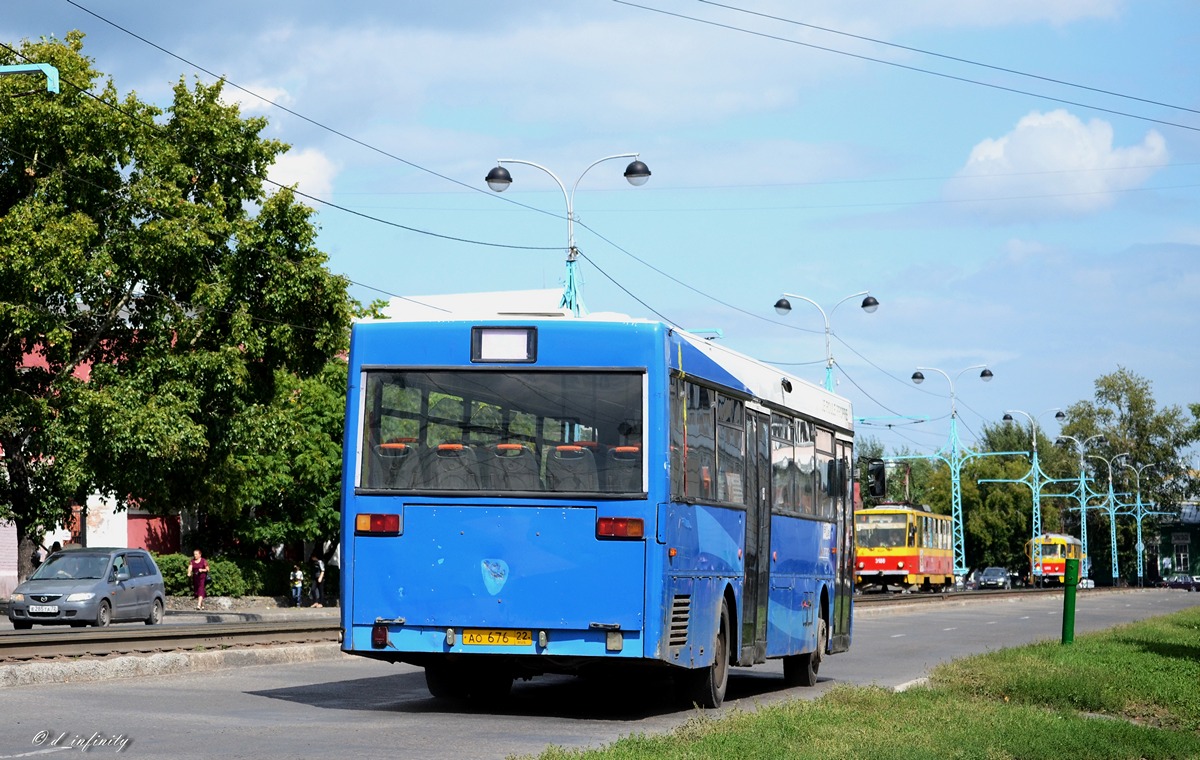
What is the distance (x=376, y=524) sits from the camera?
43.4 feet

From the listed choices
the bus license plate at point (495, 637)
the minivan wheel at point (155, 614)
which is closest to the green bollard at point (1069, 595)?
the bus license plate at point (495, 637)

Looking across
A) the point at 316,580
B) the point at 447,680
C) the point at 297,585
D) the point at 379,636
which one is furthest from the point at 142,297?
the point at 379,636

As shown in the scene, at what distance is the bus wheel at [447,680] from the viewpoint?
48.6 ft

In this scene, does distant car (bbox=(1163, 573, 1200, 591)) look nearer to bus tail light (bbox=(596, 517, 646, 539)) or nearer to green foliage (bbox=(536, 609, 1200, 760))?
green foliage (bbox=(536, 609, 1200, 760))

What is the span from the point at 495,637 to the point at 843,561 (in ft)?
26.7

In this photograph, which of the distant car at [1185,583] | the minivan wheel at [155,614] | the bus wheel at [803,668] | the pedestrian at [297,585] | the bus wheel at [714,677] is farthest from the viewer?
the distant car at [1185,583]

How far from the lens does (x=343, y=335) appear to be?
1513 inches

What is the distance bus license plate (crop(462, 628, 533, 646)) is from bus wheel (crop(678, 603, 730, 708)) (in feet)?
6.68

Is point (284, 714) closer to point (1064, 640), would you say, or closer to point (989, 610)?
point (1064, 640)

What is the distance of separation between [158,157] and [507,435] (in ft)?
82.2

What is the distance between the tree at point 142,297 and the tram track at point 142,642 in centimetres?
867

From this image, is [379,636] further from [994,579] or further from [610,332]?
[994,579]

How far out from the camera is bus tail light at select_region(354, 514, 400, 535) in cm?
1319

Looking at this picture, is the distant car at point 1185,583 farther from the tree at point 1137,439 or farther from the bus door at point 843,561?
the bus door at point 843,561
